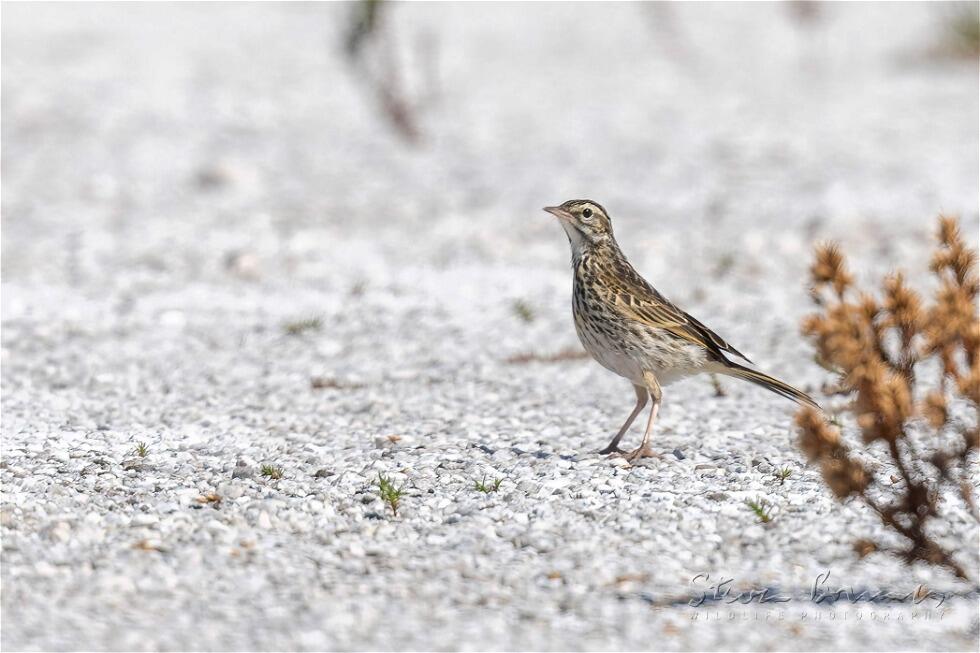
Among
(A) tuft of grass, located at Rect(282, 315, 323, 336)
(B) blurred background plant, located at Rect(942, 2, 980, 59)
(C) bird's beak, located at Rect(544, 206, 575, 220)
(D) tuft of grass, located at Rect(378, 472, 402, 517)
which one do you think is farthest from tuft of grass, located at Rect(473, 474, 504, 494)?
(B) blurred background plant, located at Rect(942, 2, 980, 59)

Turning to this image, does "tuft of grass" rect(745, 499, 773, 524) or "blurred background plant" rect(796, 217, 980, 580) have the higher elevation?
"blurred background plant" rect(796, 217, 980, 580)

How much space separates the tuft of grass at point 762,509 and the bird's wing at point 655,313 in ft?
4.43

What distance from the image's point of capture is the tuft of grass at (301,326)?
38.4 ft

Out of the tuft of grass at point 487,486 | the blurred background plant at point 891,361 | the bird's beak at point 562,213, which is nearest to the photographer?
the blurred background plant at point 891,361

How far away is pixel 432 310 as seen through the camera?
40.4ft

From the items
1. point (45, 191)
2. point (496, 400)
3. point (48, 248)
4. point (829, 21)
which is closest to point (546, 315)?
point (496, 400)

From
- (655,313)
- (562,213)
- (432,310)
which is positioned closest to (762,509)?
(655,313)

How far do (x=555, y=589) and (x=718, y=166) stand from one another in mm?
11806

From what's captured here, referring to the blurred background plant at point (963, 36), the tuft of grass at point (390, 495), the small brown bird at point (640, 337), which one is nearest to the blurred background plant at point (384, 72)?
the blurred background plant at point (963, 36)

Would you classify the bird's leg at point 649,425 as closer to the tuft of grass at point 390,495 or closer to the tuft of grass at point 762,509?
the tuft of grass at point 762,509

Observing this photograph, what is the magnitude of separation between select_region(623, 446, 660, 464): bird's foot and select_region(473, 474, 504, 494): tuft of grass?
849 mm

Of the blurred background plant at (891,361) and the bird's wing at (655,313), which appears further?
the bird's wing at (655,313)

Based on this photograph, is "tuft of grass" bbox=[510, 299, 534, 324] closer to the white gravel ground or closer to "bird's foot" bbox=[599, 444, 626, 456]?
the white gravel ground

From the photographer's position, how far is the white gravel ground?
6051 millimetres
